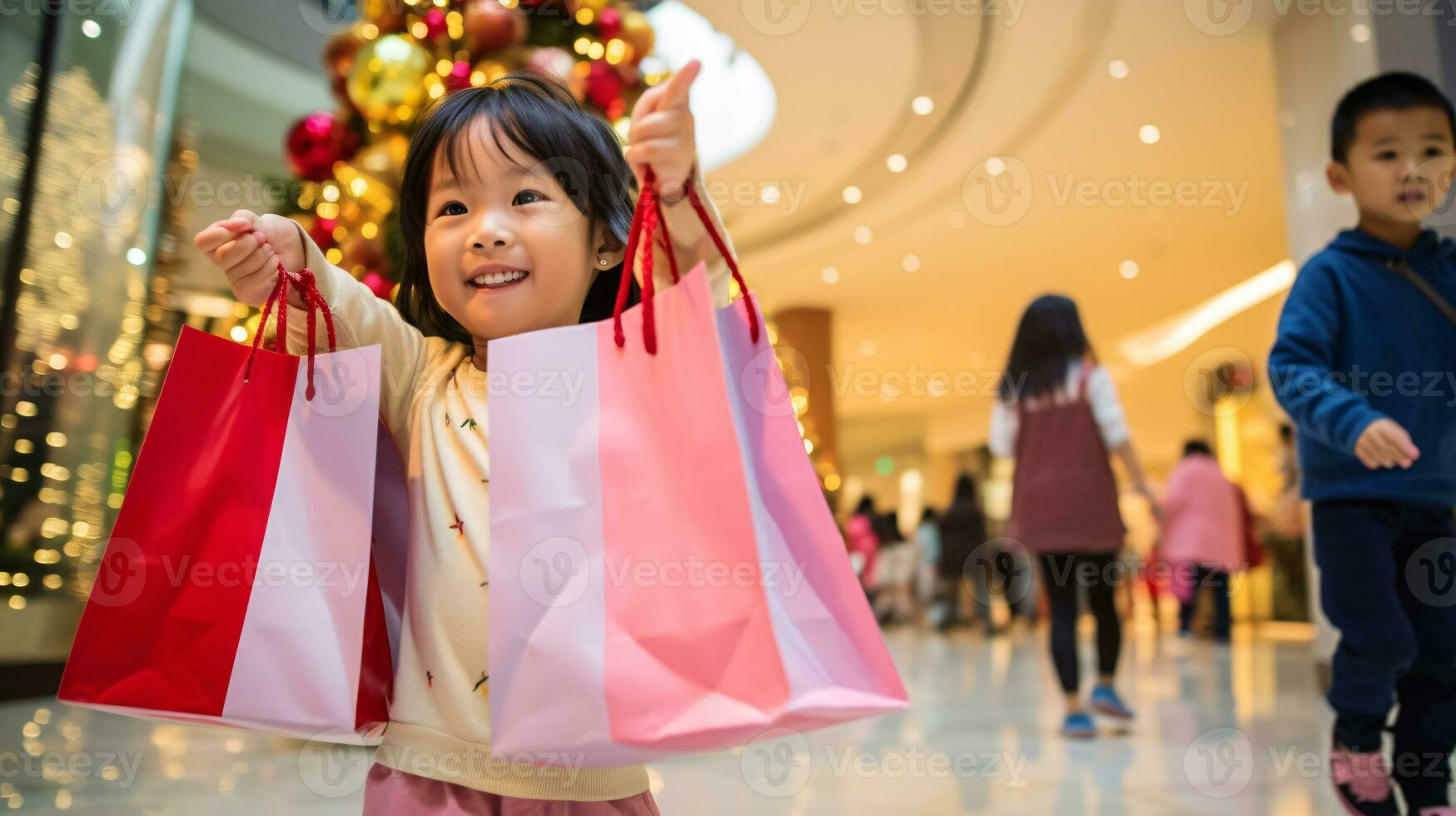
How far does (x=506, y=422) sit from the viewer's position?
0.85 meters

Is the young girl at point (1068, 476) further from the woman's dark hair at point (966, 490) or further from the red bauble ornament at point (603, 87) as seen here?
the woman's dark hair at point (966, 490)

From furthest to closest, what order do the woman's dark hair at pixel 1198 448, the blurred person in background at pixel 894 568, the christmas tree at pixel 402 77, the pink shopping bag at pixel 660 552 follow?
the blurred person in background at pixel 894 568
the woman's dark hair at pixel 1198 448
the christmas tree at pixel 402 77
the pink shopping bag at pixel 660 552

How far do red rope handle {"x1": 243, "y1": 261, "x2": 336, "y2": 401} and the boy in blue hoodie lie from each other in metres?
1.55

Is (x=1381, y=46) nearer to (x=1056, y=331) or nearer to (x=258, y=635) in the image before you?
(x=1056, y=331)

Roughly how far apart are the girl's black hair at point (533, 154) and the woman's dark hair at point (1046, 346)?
8.40 ft

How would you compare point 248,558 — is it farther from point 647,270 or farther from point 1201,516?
point 1201,516

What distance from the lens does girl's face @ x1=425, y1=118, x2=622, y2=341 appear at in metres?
0.99

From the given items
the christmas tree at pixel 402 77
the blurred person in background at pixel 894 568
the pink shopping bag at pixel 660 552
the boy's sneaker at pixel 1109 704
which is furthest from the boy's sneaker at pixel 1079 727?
the blurred person in background at pixel 894 568

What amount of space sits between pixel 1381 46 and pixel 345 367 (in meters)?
4.67

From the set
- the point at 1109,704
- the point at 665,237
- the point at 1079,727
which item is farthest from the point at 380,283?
the point at 1109,704

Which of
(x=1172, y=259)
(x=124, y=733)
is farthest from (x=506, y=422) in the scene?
(x=1172, y=259)

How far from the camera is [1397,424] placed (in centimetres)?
162

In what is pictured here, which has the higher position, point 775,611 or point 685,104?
point 685,104

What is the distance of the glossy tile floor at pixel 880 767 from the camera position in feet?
6.84
